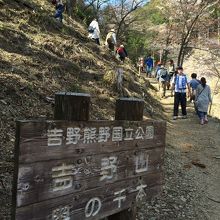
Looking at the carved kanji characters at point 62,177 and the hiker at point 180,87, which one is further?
the hiker at point 180,87

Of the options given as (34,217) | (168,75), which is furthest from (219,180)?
(168,75)

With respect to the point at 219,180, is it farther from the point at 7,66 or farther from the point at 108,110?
the point at 7,66

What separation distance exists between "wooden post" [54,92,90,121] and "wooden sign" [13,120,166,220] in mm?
72

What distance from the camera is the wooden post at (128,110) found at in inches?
147

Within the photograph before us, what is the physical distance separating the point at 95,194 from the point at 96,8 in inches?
915

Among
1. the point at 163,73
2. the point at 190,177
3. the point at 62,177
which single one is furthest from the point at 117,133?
the point at 163,73

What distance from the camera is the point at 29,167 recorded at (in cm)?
270

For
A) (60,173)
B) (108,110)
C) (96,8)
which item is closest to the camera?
(60,173)

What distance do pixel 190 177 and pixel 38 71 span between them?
3391 mm

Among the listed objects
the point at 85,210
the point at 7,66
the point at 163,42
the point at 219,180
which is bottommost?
the point at 219,180

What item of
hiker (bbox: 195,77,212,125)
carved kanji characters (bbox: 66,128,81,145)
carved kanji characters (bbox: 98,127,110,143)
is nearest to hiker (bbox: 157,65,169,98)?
hiker (bbox: 195,77,212,125)

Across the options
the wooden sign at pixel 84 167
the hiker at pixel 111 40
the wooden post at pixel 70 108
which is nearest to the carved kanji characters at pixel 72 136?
the wooden sign at pixel 84 167

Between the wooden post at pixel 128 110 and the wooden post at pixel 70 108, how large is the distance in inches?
23.8

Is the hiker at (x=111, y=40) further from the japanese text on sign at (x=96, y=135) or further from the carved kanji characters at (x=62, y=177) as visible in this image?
the carved kanji characters at (x=62, y=177)
